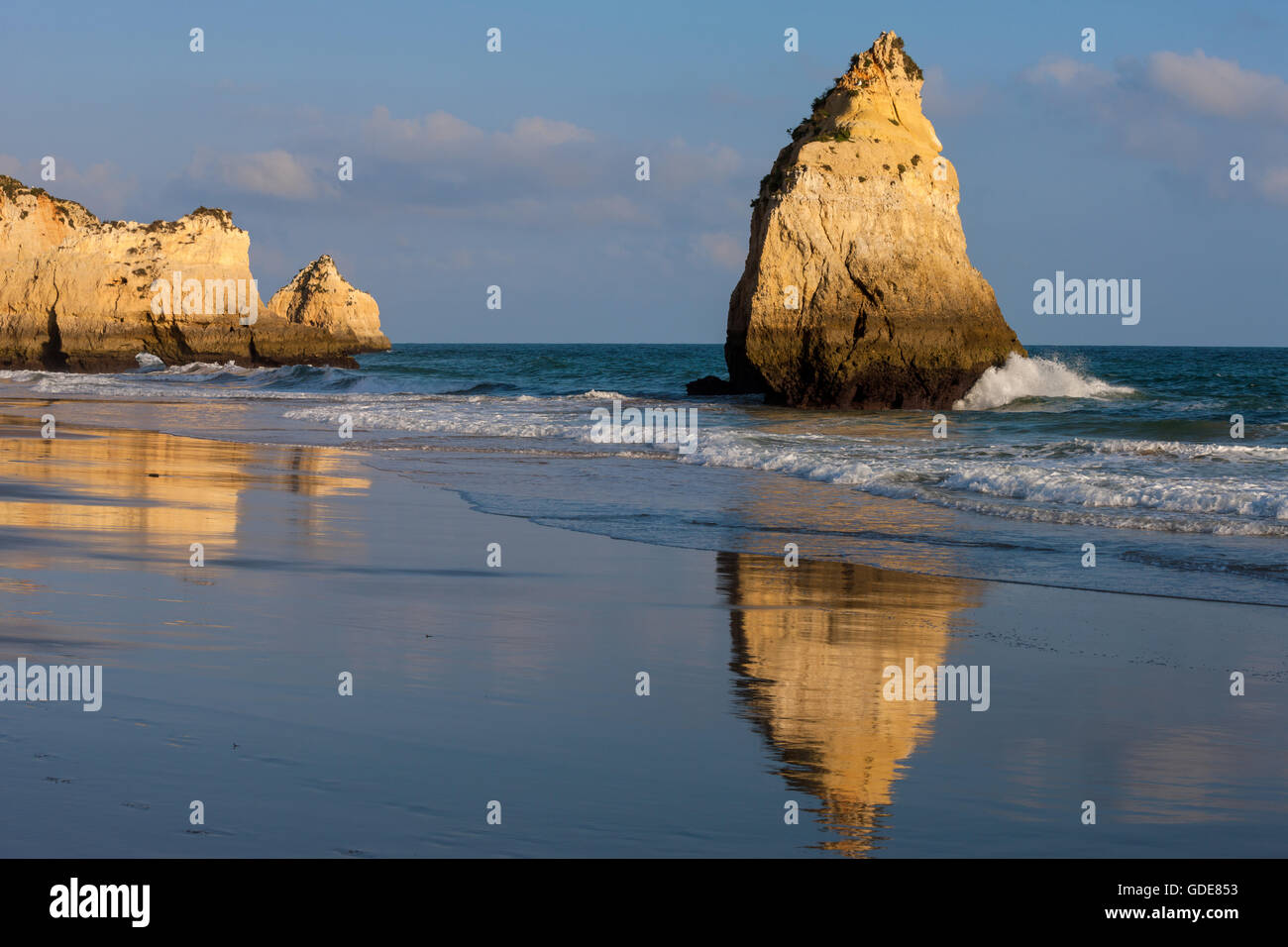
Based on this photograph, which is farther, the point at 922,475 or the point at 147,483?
the point at 922,475

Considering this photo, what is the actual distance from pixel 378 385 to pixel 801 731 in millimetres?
43281

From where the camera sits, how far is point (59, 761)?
4.42 m

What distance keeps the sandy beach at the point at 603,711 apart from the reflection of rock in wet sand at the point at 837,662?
0.02 metres

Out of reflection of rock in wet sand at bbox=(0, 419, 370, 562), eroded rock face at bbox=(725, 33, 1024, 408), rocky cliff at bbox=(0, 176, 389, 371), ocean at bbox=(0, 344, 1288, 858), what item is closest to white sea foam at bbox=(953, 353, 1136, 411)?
eroded rock face at bbox=(725, 33, 1024, 408)

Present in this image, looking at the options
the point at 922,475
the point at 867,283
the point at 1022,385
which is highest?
the point at 867,283

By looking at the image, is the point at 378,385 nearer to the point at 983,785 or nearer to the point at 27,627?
the point at 27,627

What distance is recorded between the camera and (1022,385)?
31359mm

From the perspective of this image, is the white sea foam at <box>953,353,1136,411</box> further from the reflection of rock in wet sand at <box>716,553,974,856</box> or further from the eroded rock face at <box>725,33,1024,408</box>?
the reflection of rock in wet sand at <box>716,553,974,856</box>

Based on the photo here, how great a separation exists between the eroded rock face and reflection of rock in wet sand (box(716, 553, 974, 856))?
20.6 meters

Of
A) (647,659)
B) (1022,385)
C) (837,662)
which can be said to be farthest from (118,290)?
(837,662)

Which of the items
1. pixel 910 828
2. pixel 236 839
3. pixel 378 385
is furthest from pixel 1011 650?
pixel 378 385

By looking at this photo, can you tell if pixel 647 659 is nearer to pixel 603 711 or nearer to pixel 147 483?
pixel 603 711

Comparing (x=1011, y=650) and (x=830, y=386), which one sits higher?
(x=830, y=386)

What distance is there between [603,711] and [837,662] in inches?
65.0
